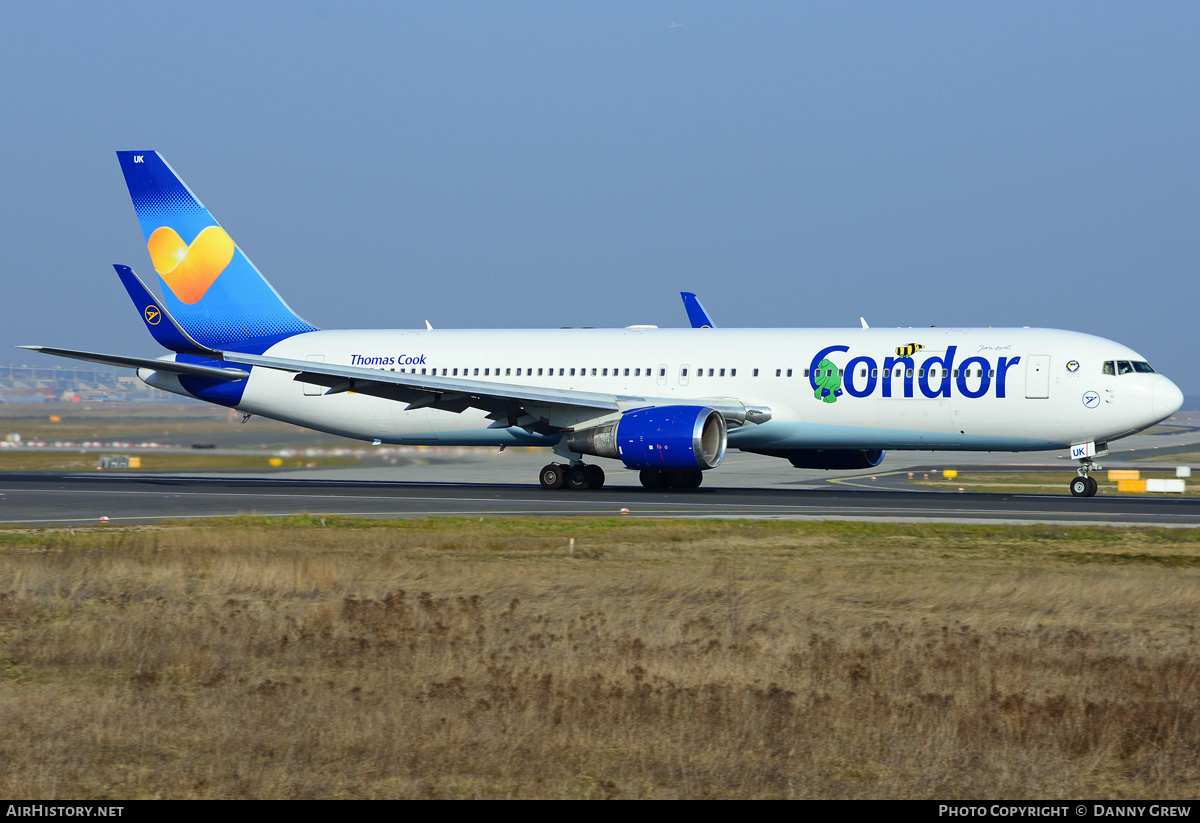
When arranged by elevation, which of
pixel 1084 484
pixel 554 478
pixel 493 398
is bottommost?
pixel 554 478

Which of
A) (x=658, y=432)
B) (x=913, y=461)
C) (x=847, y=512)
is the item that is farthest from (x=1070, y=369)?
(x=913, y=461)

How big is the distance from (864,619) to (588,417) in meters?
21.0

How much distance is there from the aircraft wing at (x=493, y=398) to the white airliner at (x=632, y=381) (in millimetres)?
65

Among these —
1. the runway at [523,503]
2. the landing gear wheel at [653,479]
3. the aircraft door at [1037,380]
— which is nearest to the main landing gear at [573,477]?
the runway at [523,503]

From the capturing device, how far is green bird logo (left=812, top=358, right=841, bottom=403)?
3272 centimetres

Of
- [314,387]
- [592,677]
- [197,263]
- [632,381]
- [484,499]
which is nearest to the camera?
[592,677]

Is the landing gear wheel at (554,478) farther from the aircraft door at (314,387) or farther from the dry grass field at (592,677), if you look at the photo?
the dry grass field at (592,677)

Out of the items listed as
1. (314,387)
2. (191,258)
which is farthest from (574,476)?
(191,258)

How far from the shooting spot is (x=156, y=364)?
36.7 meters

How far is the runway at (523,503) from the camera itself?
26.8 m

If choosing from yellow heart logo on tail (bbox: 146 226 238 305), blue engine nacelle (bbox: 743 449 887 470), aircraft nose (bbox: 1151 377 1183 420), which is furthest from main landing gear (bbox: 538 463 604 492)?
aircraft nose (bbox: 1151 377 1183 420)

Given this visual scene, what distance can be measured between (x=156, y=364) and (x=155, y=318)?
1381mm

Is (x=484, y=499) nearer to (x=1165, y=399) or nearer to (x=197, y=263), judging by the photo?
(x=197, y=263)
